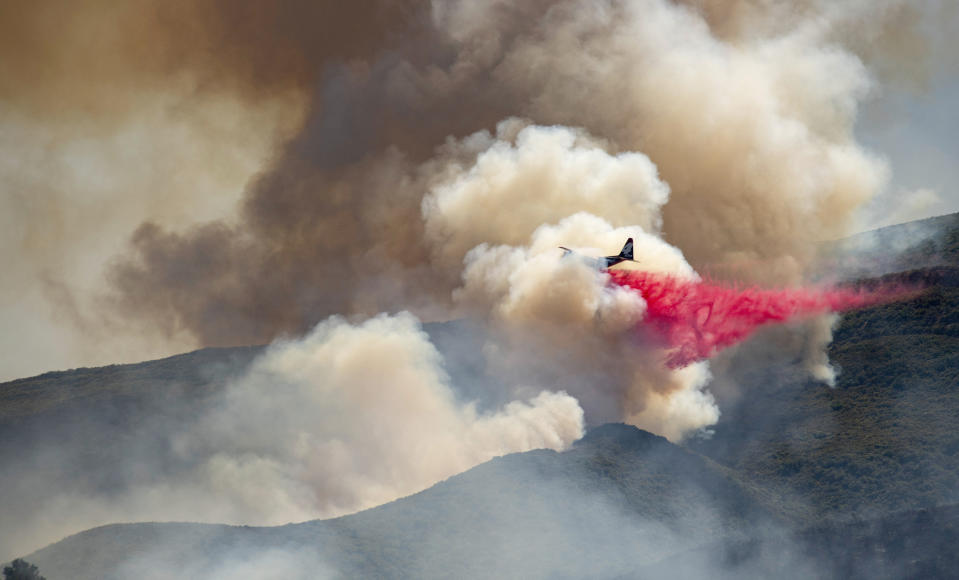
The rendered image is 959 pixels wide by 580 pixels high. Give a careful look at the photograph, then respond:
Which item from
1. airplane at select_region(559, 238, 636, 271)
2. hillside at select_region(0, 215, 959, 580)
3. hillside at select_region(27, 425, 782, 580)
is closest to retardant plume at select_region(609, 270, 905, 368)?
airplane at select_region(559, 238, 636, 271)

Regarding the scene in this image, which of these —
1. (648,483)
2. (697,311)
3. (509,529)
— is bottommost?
(509,529)

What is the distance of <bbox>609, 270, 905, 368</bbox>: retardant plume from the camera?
115 metres

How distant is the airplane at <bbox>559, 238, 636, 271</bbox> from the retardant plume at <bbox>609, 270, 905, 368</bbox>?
7.81 feet

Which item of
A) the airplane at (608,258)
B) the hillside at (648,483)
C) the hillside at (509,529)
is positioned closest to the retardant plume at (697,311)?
the airplane at (608,258)

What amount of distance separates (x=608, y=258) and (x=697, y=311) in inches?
592

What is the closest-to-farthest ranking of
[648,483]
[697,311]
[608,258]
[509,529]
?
[608,258] → [509,529] → [697,311] → [648,483]

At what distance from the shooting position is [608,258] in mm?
109938

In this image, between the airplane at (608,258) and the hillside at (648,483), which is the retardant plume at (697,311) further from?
the hillside at (648,483)

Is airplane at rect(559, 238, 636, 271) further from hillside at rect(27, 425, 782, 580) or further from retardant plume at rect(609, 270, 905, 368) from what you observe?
hillside at rect(27, 425, 782, 580)

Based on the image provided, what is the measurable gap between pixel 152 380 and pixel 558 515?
101 metres

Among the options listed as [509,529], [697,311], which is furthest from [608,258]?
[509,529]

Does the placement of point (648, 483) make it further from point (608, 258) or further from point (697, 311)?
point (608, 258)

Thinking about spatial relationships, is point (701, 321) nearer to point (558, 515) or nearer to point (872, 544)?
point (558, 515)

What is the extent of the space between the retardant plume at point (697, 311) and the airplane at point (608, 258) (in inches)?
93.8
